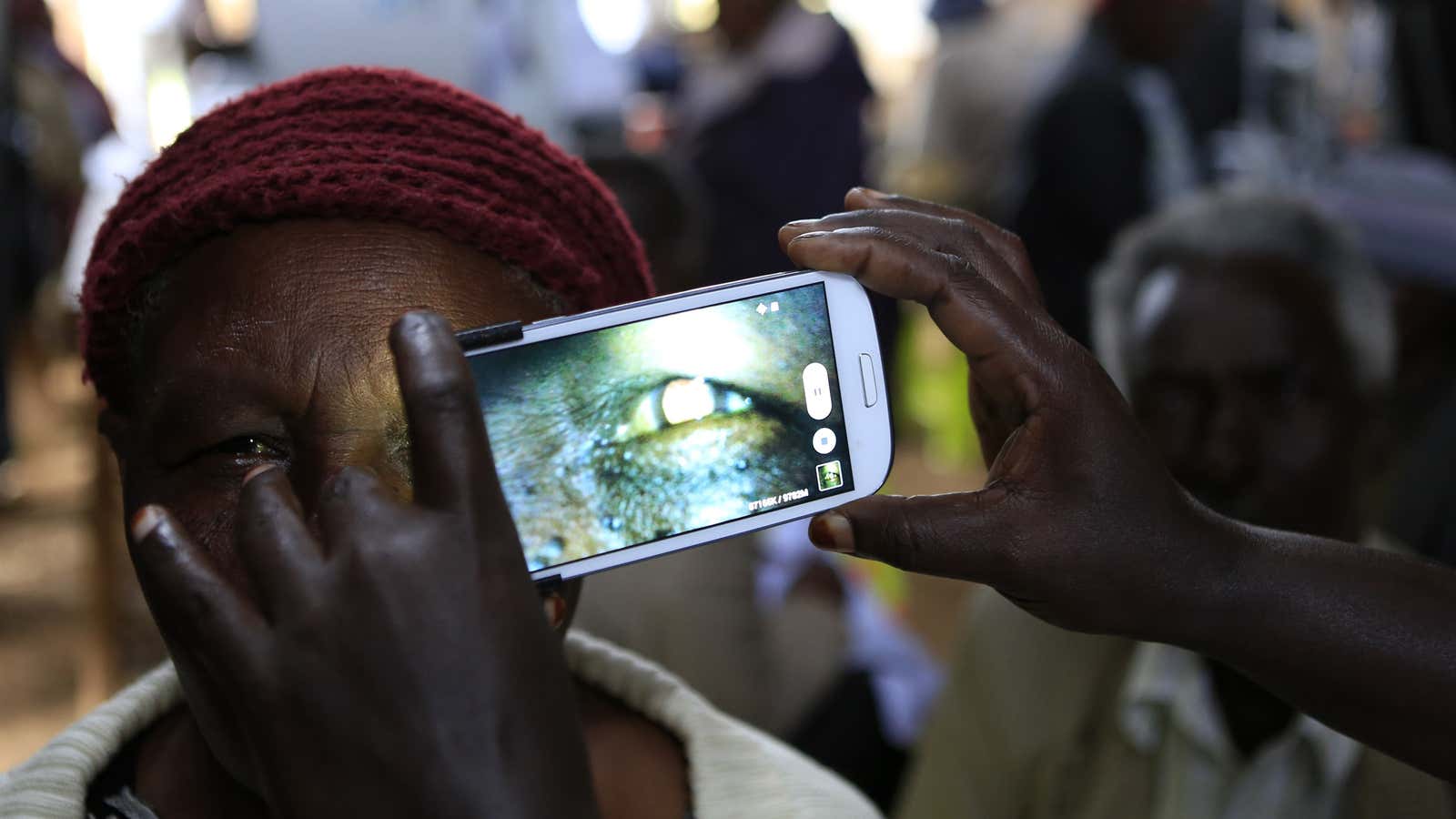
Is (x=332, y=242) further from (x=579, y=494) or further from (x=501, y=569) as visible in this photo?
(x=501, y=569)

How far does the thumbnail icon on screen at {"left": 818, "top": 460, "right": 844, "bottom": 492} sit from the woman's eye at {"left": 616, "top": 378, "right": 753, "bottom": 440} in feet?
0.30

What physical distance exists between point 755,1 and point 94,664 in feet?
8.46

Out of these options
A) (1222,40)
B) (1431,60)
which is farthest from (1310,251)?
(1222,40)

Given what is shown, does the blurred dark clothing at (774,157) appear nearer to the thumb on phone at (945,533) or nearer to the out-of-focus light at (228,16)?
the thumb on phone at (945,533)

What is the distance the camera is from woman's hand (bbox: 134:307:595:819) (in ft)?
1.99

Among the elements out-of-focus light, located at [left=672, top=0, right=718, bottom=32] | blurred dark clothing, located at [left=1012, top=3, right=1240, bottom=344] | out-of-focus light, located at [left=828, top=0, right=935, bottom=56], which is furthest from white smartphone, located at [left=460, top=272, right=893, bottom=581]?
out-of-focus light, located at [left=672, top=0, right=718, bottom=32]

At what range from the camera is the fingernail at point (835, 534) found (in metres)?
0.85

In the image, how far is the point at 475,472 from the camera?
63 cm

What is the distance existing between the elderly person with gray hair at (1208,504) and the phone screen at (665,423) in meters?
0.99

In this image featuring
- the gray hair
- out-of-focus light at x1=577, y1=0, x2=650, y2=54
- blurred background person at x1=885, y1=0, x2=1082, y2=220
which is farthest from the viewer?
out-of-focus light at x1=577, y1=0, x2=650, y2=54

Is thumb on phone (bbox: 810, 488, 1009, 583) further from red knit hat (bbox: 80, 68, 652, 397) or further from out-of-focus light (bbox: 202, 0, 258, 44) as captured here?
out-of-focus light (bbox: 202, 0, 258, 44)

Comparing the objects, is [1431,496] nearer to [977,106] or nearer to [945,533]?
[945,533]

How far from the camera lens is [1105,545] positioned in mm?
820

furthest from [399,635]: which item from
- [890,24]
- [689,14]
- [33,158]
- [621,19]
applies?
[689,14]
